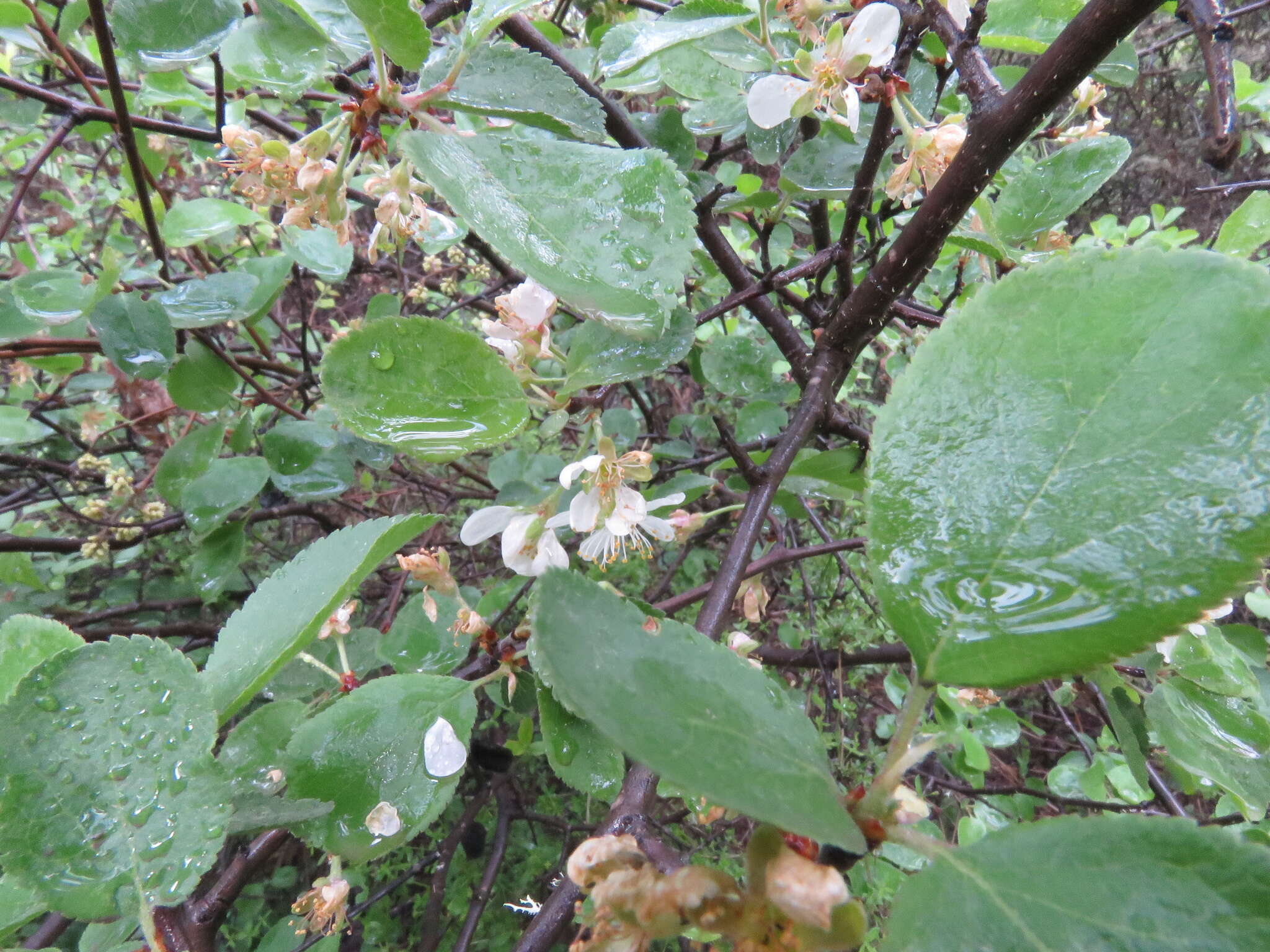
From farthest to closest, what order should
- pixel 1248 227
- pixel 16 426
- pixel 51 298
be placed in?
pixel 16 426 < pixel 51 298 < pixel 1248 227

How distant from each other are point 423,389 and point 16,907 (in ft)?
1.42

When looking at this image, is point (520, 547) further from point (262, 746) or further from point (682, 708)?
point (682, 708)

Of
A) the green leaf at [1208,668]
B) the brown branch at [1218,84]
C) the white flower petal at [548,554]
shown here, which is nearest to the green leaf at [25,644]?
the white flower petal at [548,554]

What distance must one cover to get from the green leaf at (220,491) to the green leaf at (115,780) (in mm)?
706

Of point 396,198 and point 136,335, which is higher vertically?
point 396,198

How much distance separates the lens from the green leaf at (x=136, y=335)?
0.87 metres

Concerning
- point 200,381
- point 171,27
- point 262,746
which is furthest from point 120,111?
point 262,746

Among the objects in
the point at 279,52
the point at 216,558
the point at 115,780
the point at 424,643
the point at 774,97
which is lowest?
the point at 216,558

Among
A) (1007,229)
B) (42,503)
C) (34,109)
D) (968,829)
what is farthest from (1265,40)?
(42,503)

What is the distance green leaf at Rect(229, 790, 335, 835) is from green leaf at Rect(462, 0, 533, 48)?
538 millimetres

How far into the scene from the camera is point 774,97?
0.65 m

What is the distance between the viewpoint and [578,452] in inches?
25.9

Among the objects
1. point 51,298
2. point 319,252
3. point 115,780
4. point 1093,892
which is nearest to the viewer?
point 1093,892

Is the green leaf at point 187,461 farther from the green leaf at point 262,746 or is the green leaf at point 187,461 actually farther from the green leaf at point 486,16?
the green leaf at point 486,16
